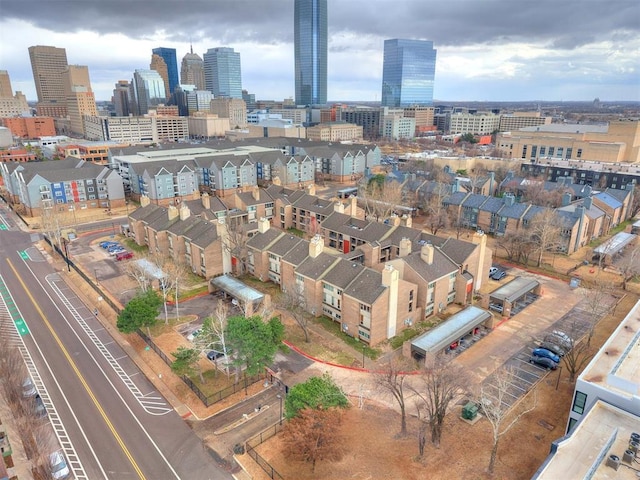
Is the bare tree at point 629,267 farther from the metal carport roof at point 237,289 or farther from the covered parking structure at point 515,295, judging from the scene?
the metal carport roof at point 237,289

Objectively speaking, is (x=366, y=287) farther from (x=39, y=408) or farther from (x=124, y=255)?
(x=124, y=255)

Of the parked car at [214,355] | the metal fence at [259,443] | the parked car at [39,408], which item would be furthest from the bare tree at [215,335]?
the parked car at [39,408]

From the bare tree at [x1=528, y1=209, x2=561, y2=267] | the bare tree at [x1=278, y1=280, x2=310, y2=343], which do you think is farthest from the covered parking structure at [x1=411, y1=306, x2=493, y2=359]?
the bare tree at [x1=528, y1=209, x2=561, y2=267]

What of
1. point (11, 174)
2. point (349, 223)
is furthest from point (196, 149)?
point (349, 223)

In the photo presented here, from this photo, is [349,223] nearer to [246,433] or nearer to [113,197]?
[246,433]

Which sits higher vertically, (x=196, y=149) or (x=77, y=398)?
(x=196, y=149)

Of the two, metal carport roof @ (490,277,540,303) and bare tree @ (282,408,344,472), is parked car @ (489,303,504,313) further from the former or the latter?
bare tree @ (282,408,344,472)

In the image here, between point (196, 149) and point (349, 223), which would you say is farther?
point (196, 149)
